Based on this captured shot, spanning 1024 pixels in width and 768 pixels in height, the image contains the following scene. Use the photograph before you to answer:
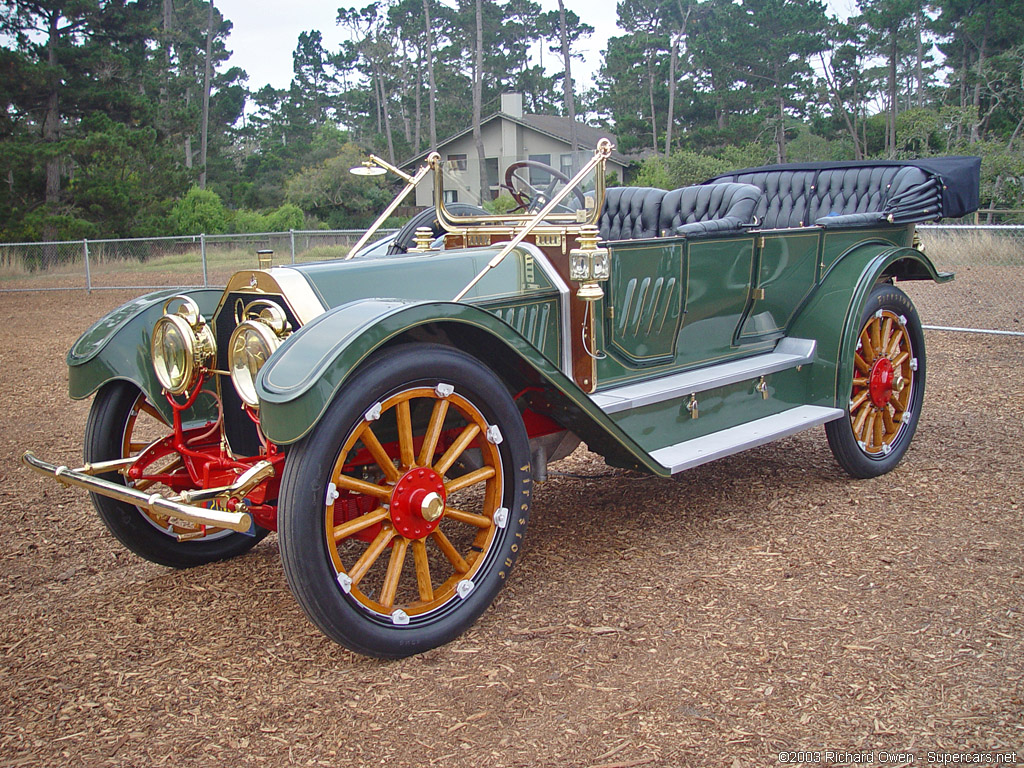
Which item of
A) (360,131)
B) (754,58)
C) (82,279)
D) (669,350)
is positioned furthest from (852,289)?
(360,131)

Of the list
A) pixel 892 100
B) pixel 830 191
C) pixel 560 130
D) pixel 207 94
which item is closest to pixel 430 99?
pixel 560 130

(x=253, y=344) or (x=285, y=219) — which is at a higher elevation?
(x=285, y=219)

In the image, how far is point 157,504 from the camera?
2.55 m

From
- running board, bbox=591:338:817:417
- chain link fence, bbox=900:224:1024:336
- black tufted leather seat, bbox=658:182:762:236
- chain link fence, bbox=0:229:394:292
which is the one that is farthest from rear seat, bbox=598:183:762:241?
chain link fence, bbox=0:229:394:292

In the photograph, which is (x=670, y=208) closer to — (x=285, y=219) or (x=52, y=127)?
(x=52, y=127)

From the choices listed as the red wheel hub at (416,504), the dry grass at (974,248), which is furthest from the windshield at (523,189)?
the dry grass at (974,248)

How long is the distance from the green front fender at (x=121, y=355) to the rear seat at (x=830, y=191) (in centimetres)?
316

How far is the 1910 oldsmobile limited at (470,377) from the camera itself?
2.54m

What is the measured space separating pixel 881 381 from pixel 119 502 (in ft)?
12.3

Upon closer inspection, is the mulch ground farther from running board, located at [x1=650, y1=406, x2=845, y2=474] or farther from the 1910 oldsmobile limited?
running board, located at [x1=650, y1=406, x2=845, y2=474]

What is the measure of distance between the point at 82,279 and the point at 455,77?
25.0 meters

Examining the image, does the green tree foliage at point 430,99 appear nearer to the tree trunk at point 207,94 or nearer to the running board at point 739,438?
the tree trunk at point 207,94

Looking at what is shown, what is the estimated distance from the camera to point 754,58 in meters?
31.7

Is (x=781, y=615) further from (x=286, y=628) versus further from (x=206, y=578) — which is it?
(x=206, y=578)
